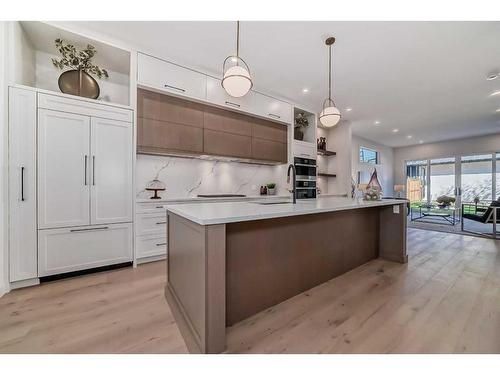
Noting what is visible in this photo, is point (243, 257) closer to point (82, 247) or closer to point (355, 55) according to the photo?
point (82, 247)

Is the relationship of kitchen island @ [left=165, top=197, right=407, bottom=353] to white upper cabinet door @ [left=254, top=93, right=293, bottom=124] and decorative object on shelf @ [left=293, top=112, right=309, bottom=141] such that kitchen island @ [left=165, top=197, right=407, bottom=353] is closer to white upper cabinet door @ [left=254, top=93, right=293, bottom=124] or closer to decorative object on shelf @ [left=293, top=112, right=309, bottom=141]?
white upper cabinet door @ [left=254, top=93, right=293, bottom=124]

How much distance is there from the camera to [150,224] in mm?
2848

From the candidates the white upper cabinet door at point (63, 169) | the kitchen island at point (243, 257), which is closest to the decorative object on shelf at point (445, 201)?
the kitchen island at point (243, 257)

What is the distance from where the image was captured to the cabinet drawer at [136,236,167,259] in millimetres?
2760

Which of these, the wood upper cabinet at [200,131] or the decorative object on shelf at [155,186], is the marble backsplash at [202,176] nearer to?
the decorative object on shelf at [155,186]

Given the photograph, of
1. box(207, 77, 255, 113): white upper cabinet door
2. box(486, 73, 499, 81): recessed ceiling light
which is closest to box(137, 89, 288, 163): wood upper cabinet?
box(207, 77, 255, 113): white upper cabinet door

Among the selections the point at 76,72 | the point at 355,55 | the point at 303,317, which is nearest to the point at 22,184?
the point at 76,72

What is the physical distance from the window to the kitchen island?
5.81 meters

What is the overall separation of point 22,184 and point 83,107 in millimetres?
984

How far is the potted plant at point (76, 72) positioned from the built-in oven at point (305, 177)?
350 cm

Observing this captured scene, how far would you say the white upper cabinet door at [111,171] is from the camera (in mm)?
2463
